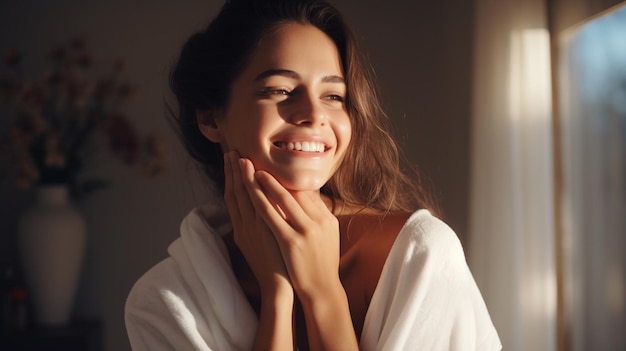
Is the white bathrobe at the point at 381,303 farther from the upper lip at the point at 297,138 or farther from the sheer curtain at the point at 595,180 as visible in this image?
the sheer curtain at the point at 595,180

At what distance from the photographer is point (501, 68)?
2340 mm

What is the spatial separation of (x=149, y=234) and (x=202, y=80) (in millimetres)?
2111

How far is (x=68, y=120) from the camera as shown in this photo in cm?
296

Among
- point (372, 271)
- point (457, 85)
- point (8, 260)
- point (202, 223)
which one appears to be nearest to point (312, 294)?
point (372, 271)

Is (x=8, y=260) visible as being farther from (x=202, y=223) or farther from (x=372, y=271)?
(x=372, y=271)

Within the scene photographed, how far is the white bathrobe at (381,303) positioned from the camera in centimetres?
98

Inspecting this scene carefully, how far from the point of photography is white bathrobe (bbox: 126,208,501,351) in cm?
98

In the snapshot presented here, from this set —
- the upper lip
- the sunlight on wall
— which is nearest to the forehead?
the upper lip

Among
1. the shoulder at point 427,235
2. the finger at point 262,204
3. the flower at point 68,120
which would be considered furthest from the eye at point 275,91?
the flower at point 68,120

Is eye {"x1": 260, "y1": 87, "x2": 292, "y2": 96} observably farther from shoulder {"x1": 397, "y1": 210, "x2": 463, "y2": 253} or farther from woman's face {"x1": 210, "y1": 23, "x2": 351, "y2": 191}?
shoulder {"x1": 397, "y1": 210, "x2": 463, "y2": 253}

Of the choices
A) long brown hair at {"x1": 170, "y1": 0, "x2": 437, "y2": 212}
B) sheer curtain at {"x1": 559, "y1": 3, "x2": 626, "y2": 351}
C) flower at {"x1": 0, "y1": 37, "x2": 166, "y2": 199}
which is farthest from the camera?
flower at {"x1": 0, "y1": 37, "x2": 166, "y2": 199}

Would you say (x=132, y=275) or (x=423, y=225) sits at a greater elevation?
(x=423, y=225)

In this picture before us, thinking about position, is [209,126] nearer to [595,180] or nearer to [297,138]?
[297,138]

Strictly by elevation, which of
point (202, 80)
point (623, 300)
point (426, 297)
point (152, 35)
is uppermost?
point (152, 35)
